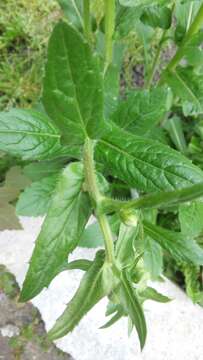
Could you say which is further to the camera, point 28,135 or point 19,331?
point 19,331

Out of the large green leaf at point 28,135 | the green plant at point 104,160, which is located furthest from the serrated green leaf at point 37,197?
the large green leaf at point 28,135

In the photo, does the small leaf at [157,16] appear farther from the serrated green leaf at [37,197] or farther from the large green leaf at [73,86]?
the large green leaf at [73,86]

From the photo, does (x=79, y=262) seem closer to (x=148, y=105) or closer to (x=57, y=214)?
(x=57, y=214)

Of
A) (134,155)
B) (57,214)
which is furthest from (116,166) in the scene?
(57,214)

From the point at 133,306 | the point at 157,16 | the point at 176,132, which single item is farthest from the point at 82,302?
the point at 176,132

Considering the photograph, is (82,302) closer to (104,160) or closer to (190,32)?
(104,160)
